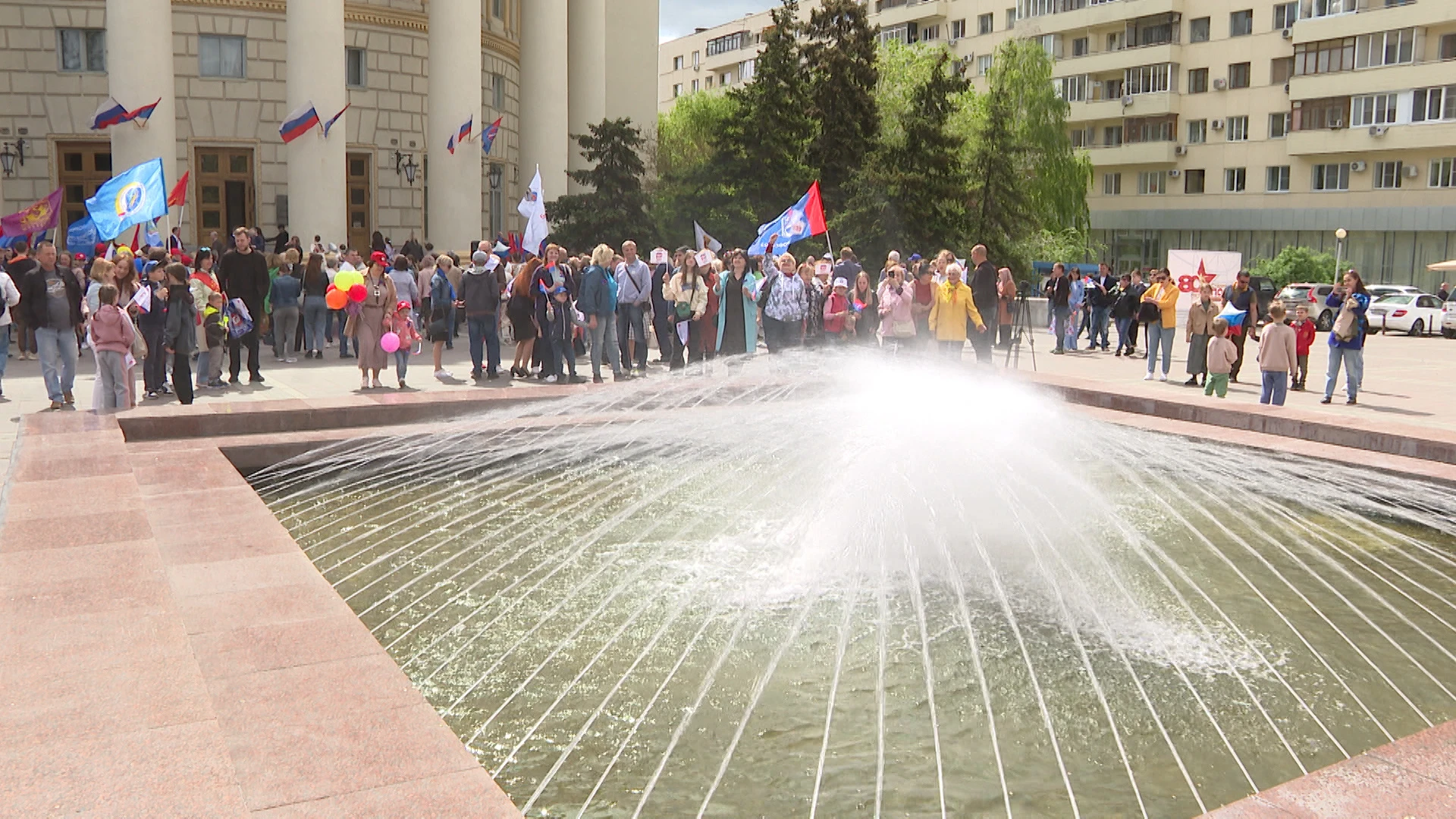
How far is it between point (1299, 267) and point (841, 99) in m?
24.5

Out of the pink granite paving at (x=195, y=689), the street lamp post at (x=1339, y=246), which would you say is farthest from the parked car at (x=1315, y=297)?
the pink granite paving at (x=195, y=689)

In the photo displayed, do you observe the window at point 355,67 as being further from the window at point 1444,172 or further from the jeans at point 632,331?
the window at point 1444,172

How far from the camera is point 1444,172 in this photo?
5347cm

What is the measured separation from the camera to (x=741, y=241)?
121 feet

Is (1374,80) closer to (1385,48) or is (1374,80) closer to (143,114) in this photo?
Result: (1385,48)

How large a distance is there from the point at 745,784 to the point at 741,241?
106 feet

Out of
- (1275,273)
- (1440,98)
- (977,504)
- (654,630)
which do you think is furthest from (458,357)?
(1440,98)

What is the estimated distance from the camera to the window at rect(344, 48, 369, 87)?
1452 inches

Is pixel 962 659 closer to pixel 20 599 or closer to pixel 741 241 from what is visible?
pixel 20 599

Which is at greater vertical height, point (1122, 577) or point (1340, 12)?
point (1340, 12)

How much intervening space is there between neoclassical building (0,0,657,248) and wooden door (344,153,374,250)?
5 centimetres

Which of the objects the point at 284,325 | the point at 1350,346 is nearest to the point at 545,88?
the point at 284,325

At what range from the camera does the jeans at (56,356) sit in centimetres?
1418

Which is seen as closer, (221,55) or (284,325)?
(284,325)
